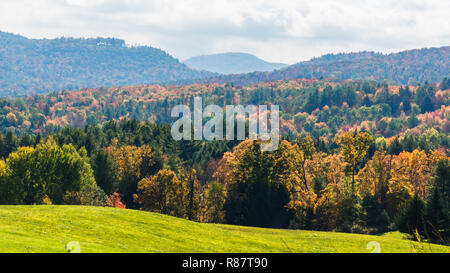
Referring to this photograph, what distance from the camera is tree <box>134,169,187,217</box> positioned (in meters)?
81.7

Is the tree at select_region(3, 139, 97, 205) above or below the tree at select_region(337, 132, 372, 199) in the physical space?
below

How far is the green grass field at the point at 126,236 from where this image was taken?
26.2 m

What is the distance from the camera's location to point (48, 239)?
26531mm

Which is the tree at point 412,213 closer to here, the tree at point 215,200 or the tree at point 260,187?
the tree at point 260,187

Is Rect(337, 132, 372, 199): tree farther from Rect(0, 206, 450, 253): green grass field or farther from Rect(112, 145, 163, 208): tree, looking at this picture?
Rect(112, 145, 163, 208): tree

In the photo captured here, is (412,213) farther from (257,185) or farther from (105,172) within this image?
(105,172)

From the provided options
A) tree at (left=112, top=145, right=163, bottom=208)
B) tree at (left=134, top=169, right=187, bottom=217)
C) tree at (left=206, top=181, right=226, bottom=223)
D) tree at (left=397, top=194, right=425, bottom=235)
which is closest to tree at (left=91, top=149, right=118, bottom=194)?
tree at (left=112, top=145, right=163, bottom=208)

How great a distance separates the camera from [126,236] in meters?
32.2

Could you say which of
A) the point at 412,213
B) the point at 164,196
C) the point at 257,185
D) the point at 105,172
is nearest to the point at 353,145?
the point at 257,185

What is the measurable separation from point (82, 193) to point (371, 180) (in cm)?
5126

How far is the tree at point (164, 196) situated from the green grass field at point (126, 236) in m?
38.3

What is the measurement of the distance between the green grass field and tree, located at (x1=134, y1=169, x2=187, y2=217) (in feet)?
126
